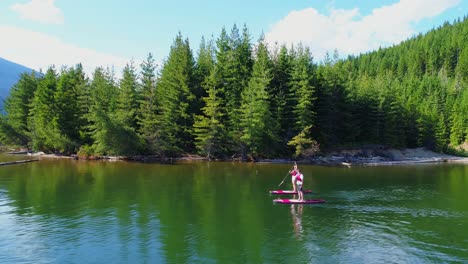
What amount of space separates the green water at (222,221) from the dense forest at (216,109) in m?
23.0

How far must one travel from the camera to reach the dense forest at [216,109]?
66688mm

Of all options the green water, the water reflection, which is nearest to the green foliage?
the green water

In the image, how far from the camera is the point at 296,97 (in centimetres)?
7162

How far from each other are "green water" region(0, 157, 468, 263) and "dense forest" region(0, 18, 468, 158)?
23.0 meters

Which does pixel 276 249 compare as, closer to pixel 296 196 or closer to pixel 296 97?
pixel 296 196

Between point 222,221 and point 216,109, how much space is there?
43.3 metres

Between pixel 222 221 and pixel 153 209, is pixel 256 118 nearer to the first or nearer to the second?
pixel 153 209

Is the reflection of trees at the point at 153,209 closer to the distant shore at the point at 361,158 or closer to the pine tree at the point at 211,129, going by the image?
the pine tree at the point at 211,129

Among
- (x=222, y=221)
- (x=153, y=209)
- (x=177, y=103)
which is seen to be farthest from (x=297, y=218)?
(x=177, y=103)

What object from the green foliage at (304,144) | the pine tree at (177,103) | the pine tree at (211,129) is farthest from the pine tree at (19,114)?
the green foliage at (304,144)

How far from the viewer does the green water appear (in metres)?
19.1

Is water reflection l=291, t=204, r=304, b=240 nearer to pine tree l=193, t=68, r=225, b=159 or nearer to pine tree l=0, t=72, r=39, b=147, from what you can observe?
pine tree l=193, t=68, r=225, b=159

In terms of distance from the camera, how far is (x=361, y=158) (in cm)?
7150

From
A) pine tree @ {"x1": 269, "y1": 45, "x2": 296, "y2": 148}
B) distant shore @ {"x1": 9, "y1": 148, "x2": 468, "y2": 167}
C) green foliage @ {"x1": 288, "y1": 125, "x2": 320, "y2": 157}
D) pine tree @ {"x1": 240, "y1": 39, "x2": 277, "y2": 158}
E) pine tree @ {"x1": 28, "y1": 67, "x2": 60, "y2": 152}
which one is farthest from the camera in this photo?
pine tree @ {"x1": 28, "y1": 67, "x2": 60, "y2": 152}
